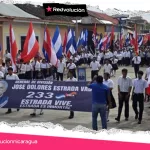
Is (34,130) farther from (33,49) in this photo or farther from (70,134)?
(33,49)

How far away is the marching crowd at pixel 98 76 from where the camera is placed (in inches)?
316

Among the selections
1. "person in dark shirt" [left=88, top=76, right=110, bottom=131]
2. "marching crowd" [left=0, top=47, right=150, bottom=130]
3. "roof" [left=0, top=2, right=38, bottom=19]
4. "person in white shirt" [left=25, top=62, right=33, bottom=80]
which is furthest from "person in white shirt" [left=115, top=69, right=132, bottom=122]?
"person in white shirt" [left=25, top=62, right=33, bottom=80]

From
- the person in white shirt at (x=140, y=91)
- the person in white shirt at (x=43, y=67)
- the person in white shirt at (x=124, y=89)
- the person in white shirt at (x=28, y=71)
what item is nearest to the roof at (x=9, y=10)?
the person in white shirt at (x=28, y=71)

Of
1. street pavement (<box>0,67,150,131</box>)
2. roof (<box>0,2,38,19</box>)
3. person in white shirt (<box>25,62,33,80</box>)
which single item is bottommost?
street pavement (<box>0,67,150,131</box>)

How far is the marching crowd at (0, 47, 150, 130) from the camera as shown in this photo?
8031mm

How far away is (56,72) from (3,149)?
12835 mm

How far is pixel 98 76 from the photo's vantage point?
803 centimetres

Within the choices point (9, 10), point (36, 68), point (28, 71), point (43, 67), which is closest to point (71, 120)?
point (9, 10)

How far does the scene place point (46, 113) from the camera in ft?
35.2

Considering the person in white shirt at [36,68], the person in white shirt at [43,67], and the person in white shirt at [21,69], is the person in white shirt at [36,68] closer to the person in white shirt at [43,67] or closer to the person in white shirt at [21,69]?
the person in white shirt at [43,67]

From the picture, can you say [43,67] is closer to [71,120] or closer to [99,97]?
[71,120]

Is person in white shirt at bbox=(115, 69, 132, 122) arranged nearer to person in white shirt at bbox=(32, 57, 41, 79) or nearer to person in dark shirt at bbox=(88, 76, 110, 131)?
person in dark shirt at bbox=(88, 76, 110, 131)

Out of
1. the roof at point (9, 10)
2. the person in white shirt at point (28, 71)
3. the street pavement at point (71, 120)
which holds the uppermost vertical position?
the roof at point (9, 10)

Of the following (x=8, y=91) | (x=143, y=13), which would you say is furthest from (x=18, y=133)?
(x=8, y=91)
